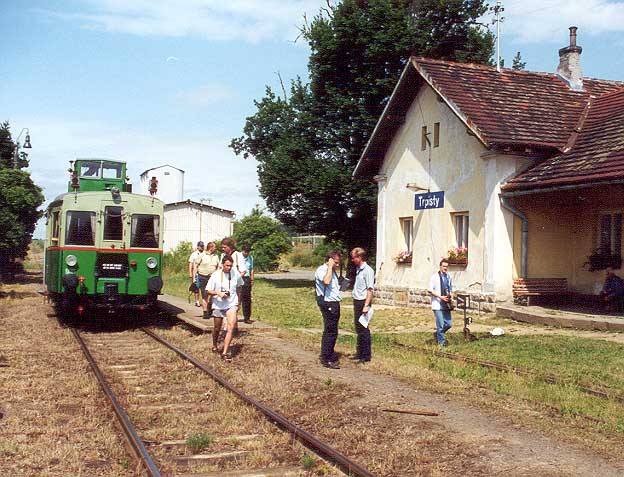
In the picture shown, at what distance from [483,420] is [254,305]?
14941mm

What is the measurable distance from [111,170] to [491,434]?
565 inches

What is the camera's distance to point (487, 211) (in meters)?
17.8

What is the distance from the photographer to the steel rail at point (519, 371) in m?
8.75

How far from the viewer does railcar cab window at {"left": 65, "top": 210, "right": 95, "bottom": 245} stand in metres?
15.4

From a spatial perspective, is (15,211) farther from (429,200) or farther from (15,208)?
(429,200)

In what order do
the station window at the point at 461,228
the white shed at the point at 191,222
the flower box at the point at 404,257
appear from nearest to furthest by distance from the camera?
the station window at the point at 461,228 → the flower box at the point at 404,257 → the white shed at the point at 191,222

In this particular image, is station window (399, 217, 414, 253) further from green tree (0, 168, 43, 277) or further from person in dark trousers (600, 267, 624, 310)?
green tree (0, 168, 43, 277)

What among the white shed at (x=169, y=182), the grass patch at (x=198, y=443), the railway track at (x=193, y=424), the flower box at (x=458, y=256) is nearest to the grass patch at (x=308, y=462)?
the railway track at (x=193, y=424)

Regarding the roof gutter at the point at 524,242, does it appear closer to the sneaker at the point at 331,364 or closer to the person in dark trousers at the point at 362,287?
the person in dark trousers at the point at 362,287

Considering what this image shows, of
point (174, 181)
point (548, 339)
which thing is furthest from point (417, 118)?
point (174, 181)

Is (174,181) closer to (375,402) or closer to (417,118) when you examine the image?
(417,118)

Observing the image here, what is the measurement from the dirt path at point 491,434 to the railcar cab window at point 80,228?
23.3 ft

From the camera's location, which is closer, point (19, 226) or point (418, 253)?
point (418, 253)

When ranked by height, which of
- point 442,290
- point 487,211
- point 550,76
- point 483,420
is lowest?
point 483,420
